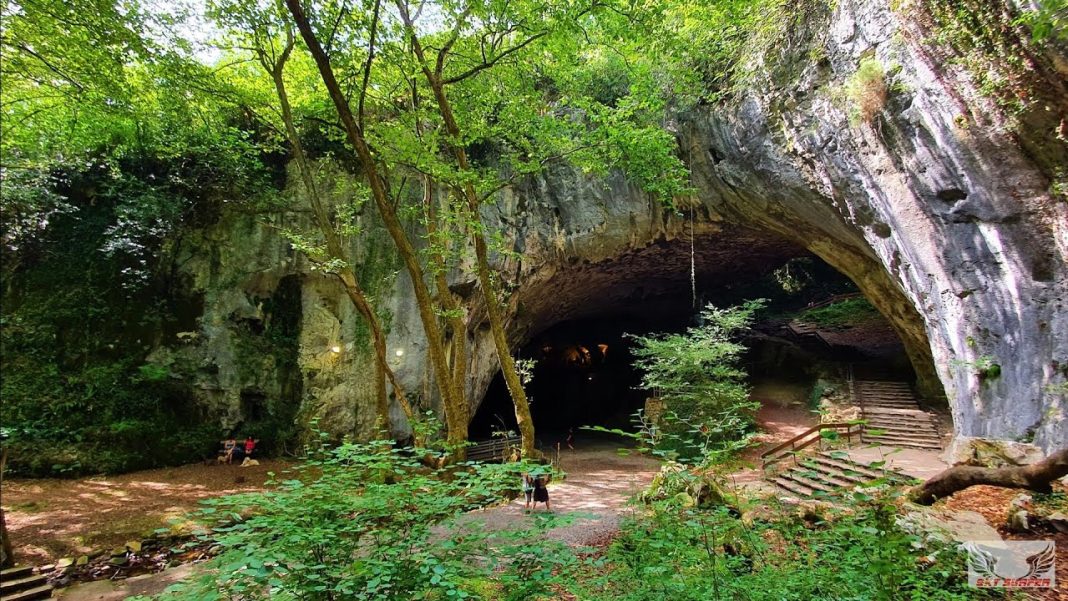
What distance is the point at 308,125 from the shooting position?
11852mm

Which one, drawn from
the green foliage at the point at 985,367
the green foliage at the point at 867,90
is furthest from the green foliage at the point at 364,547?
the green foliage at the point at 867,90

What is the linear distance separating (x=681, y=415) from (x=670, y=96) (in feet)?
31.6

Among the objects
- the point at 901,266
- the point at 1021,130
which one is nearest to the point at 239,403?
the point at 901,266

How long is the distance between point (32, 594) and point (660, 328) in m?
24.8

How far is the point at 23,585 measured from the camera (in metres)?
5.56

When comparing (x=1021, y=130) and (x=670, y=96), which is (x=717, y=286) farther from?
(x=1021, y=130)

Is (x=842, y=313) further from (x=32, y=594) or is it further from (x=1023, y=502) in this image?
(x=32, y=594)

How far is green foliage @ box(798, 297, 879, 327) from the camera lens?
874 inches

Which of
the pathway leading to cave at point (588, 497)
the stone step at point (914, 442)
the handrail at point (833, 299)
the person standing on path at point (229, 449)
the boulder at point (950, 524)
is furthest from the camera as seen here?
the handrail at point (833, 299)

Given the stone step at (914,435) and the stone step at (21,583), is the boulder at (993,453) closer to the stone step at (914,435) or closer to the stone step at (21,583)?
the stone step at (914,435)

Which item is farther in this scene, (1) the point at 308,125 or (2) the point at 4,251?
(1) the point at 308,125

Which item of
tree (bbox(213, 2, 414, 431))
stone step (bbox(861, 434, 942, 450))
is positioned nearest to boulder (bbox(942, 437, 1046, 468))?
stone step (bbox(861, 434, 942, 450))

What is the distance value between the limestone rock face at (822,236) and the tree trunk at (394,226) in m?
3.70

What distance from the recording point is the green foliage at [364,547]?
2.48 metres
